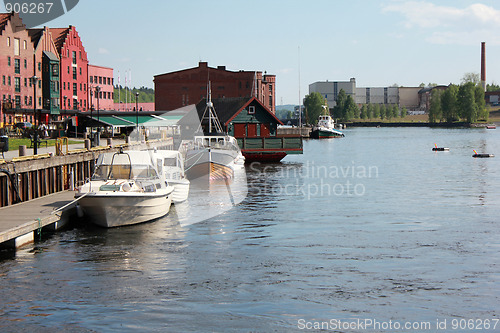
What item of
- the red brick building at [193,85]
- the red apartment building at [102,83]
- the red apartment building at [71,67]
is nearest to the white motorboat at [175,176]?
the red apartment building at [71,67]

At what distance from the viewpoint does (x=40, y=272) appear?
73.1 ft

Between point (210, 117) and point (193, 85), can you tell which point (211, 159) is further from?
point (193, 85)

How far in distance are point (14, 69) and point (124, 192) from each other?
74.6 metres

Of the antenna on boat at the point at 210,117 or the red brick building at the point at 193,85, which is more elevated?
the red brick building at the point at 193,85

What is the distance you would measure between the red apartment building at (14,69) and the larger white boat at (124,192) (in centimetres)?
6171

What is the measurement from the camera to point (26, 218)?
26.7 metres

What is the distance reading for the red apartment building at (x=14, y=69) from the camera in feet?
300

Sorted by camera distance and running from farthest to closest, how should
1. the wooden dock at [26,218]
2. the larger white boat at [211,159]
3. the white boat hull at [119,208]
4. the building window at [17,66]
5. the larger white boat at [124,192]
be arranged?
the building window at [17,66] → the larger white boat at [211,159] → the larger white boat at [124,192] → the white boat hull at [119,208] → the wooden dock at [26,218]

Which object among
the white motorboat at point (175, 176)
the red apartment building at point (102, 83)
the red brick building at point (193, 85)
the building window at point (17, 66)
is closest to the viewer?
the white motorboat at point (175, 176)

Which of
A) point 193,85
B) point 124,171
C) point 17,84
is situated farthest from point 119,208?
point 193,85

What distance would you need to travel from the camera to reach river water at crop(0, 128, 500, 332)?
18016mm

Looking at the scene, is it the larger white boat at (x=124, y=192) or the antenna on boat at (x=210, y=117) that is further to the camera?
the antenna on boat at (x=210, y=117)

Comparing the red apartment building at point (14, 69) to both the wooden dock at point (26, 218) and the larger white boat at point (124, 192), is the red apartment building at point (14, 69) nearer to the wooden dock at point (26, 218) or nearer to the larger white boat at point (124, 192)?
the wooden dock at point (26, 218)

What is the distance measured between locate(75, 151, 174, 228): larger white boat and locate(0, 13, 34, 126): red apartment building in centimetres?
6171
